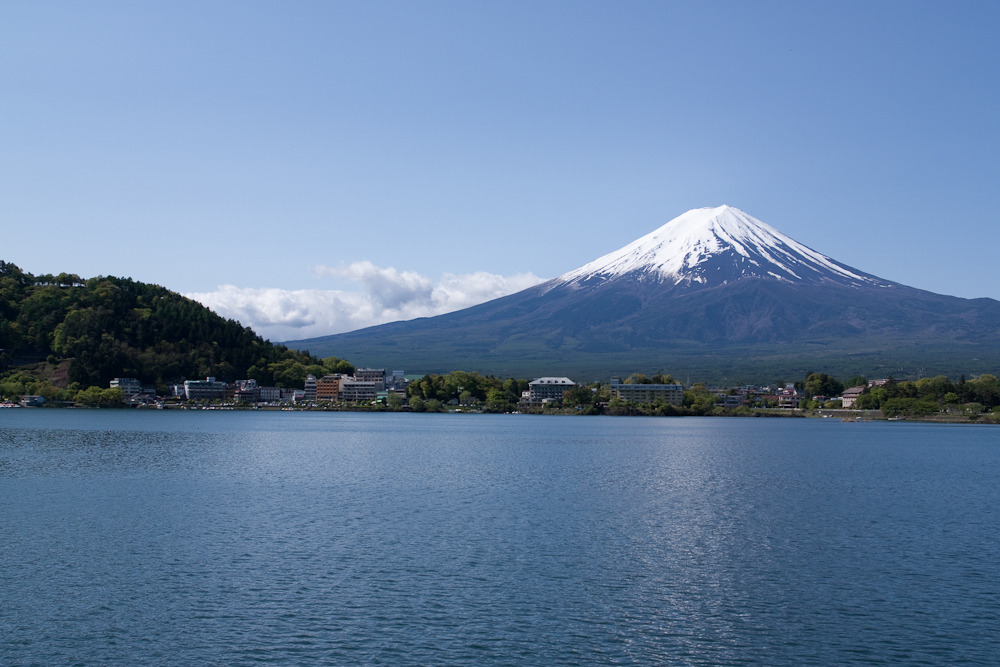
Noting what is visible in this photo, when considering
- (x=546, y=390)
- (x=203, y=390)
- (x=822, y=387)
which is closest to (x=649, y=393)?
(x=546, y=390)

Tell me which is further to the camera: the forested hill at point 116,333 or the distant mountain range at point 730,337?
the distant mountain range at point 730,337

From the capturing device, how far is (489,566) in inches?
536

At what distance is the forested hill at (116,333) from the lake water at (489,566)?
62034mm

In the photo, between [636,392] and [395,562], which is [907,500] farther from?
[636,392]

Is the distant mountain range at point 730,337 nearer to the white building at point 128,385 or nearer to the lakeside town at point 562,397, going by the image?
the lakeside town at point 562,397

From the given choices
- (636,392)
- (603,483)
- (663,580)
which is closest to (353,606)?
(663,580)

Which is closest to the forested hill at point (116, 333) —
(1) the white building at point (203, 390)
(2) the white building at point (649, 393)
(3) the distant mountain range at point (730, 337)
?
(1) the white building at point (203, 390)

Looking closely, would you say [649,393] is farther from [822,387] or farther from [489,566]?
[489,566]

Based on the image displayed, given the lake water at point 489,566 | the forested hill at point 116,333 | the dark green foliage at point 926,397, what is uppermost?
the forested hill at point 116,333

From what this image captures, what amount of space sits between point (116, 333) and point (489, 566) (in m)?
85.4

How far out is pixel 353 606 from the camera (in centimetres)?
1129

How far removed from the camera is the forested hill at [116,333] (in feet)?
281

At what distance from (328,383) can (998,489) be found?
88.0 meters

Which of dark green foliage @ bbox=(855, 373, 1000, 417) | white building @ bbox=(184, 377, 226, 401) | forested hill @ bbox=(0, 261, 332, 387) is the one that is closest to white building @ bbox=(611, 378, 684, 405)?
dark green foliage @ bbox=(855, 373, 1000, 417)
